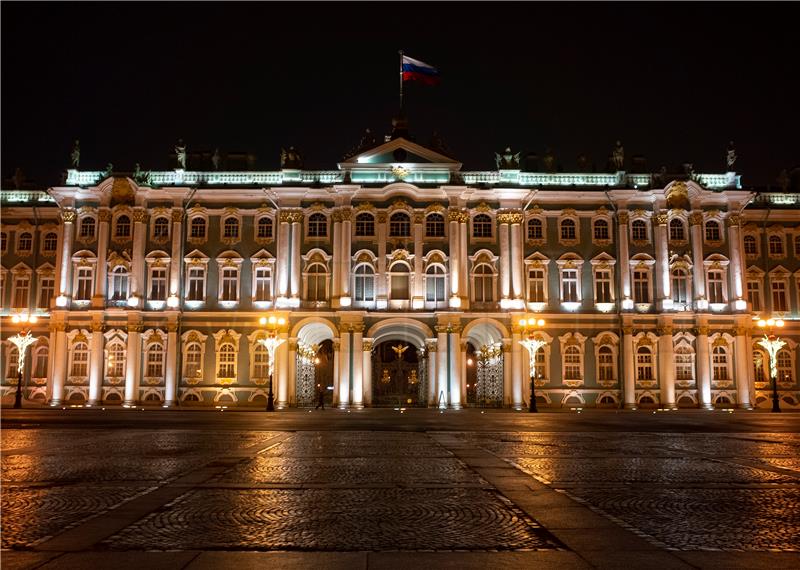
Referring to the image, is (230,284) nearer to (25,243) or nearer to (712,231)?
(25,243)

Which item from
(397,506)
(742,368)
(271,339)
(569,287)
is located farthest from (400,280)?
(397,506)

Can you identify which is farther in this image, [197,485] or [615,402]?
[615,402]

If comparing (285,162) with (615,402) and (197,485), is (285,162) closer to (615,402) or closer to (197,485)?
(615,402)

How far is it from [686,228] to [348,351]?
24.3 metres

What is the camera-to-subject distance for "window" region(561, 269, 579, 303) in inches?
2180

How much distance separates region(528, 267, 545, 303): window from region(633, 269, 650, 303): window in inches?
245

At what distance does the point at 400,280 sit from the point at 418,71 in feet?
44.8

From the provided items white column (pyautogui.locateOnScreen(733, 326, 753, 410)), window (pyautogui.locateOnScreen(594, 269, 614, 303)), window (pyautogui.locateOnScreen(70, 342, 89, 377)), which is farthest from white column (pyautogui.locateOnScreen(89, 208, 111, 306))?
white column (pyautogui.locateOnScreen(733, 326, 753, 410))

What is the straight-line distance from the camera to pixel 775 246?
58125mm

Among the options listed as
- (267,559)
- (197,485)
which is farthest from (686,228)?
(267,559)

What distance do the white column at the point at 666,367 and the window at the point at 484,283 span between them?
1142 centimetres

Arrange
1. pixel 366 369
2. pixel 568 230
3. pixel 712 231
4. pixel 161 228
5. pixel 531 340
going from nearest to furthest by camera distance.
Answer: pixel 531 340 → pixel 366 369 → pixel 161 228 → pixel 568 230 → pixel 712 231

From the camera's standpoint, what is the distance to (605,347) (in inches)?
2157

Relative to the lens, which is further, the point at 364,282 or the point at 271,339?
the point at 364,282
